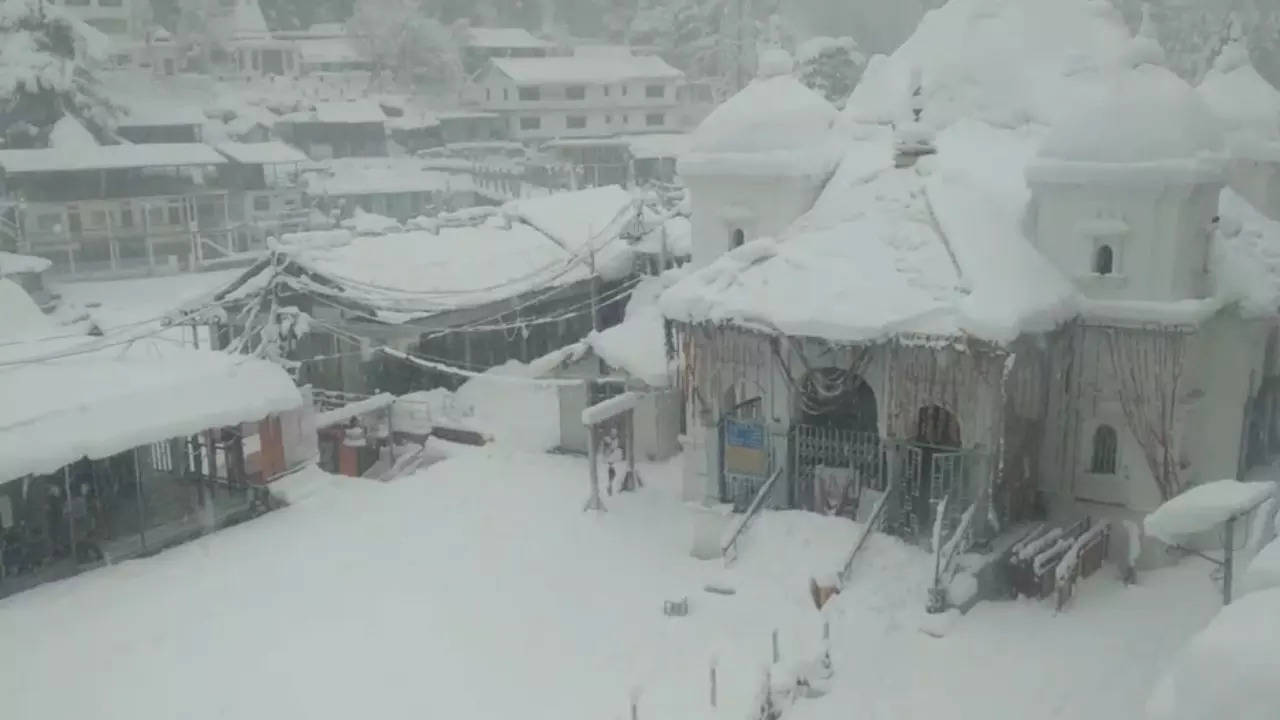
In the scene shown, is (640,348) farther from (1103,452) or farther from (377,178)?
(377,178)

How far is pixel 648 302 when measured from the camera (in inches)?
1080

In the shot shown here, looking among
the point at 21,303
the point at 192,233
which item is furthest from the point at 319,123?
the point at 21,303

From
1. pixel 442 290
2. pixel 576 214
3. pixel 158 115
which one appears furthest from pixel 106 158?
pixel 442 290

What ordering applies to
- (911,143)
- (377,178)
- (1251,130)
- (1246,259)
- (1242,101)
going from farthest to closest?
1. (377,178)
2. (1242,101)
3. (1251,130)
4. (911,143)
5. (1246,259)

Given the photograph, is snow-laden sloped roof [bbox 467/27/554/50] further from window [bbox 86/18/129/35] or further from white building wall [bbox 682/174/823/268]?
white building wall [bbox 682/174/823/268]

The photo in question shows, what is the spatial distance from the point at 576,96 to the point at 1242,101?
46.1 metres

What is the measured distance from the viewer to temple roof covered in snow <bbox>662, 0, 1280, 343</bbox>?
55.6 ft

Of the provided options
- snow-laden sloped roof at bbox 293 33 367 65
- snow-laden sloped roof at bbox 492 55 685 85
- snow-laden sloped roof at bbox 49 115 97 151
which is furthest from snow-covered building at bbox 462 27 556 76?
snow-laden sloped roof at bbox 49 115 97 151

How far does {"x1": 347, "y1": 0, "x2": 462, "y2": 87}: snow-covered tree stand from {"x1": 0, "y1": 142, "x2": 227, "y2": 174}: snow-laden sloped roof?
64.3 feet

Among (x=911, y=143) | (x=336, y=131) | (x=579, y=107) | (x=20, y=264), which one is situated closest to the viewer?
(x=911, y=143)

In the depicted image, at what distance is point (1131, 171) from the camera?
664 inches

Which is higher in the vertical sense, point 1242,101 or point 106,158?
point 1242,101

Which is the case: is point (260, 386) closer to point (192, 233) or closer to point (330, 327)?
point (330, 327)

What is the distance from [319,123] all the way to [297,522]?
44.5 m
